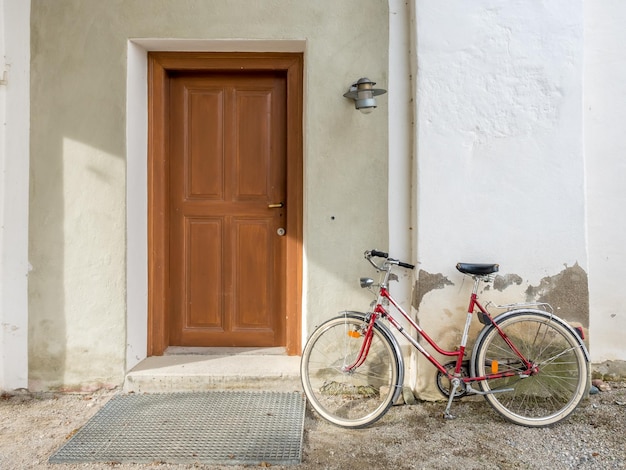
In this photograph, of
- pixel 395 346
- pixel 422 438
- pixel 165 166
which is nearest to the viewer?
pixel 422 438

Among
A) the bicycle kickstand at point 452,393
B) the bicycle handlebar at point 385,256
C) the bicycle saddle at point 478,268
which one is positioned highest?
the bicycle handlebar at point 385,256

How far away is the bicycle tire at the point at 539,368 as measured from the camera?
9.71 feet

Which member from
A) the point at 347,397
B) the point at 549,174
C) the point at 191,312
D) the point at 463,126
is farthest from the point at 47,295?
the point at 549,174

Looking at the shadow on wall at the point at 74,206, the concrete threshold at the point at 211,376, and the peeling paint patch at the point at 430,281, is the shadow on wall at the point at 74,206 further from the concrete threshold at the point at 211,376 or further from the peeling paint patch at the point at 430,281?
the peeling paint patch at the point at 430,281

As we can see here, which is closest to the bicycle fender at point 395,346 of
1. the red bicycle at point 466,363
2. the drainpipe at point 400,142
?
the red bicycle at point 466,363

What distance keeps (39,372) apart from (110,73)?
2126 mm

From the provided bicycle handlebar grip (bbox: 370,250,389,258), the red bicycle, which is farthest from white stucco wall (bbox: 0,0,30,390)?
bicycle handlebar grip (bbox: 370,250,389,258)

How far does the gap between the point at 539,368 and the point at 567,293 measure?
0.56m

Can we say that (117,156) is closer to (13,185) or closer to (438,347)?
(13,185)

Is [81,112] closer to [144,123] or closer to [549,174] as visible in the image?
[144,123]

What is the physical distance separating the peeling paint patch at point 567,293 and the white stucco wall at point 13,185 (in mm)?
3463

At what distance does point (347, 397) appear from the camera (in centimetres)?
334

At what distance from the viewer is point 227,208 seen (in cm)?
382

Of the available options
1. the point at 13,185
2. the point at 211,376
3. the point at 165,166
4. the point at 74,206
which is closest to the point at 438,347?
the point at 211,376
